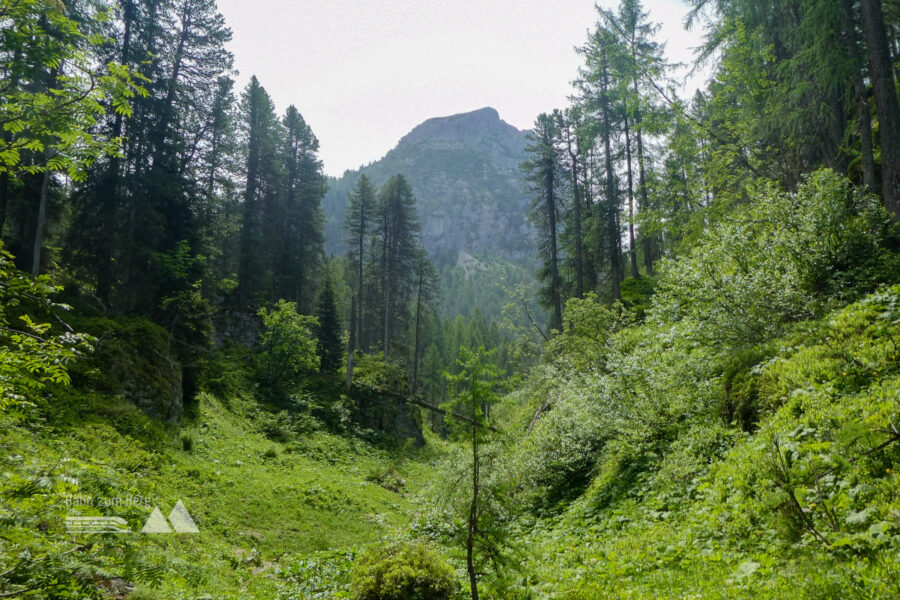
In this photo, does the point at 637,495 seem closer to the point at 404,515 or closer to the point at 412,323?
the point at 404,515

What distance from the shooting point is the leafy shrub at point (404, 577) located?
5.95 m

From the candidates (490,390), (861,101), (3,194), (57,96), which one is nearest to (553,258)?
(861,101)

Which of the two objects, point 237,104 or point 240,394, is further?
point 237,104

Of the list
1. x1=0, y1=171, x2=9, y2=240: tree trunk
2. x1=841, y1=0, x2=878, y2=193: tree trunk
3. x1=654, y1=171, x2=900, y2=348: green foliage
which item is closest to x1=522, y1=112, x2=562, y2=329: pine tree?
x1=841, y1=0, x2=878, y2=193: tree trunk

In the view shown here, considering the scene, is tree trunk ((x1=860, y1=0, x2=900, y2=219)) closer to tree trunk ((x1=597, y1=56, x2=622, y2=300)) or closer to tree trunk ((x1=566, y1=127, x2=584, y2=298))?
tree trunk ((x1=597, y1=56, x2=622, y2=300))

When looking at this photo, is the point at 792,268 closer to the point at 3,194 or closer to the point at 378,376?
the point at 378,376

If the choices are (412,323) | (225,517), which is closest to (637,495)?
(225,517)

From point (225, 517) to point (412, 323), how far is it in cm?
4346

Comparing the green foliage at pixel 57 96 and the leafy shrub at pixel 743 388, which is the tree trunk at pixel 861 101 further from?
the green foliage at pixel 57 96

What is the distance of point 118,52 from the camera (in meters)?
19.6

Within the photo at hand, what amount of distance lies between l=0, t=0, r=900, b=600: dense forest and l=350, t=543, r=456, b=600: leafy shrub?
38 mm

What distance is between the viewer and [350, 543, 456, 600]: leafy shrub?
595 centimetres

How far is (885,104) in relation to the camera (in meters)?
10.1

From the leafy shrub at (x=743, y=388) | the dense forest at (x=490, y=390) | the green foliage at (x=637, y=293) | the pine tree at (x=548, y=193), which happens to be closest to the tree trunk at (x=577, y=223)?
the pine tree at (x=548, y=193)
